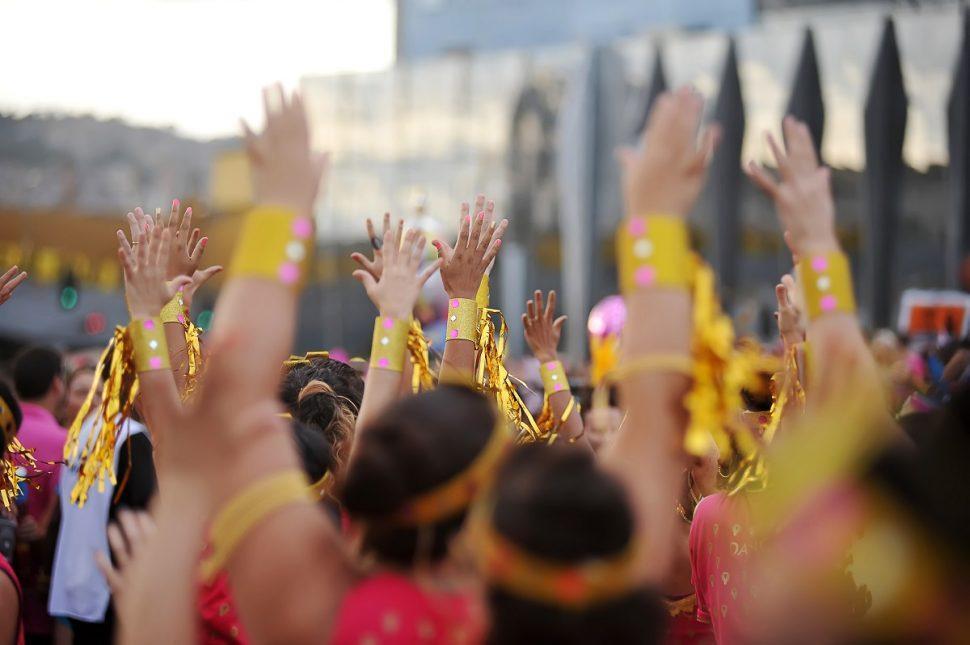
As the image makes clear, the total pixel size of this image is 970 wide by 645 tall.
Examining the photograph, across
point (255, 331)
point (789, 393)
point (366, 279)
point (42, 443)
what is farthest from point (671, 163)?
point (42, 443)

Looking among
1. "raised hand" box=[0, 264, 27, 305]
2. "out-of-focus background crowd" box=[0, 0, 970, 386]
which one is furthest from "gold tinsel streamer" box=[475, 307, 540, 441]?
"out-of-focus background crowd" box=[0, 0, 970, 386]

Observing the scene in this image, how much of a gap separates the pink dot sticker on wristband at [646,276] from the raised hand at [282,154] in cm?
56

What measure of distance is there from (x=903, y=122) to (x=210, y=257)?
14.7m

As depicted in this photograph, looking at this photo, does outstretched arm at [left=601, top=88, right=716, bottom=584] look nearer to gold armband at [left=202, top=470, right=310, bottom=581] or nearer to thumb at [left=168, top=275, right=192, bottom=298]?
gold armband at [left=202, top=470, right=310, bottom=581]

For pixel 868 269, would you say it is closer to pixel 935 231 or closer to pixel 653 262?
pixel 935 231

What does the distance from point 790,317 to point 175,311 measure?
182 centimetres

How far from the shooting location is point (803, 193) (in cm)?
194

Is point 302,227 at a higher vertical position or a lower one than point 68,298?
higher

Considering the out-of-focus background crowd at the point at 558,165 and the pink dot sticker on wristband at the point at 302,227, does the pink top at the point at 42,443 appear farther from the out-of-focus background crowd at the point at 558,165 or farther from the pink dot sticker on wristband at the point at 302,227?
the out-of-focus background crowd at the point at 558,165

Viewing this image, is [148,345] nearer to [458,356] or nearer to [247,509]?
[247,509]

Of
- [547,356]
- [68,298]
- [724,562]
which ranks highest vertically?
[547,356]

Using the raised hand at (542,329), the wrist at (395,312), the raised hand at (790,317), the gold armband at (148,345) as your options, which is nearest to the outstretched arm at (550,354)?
the raised hand at (542,329)

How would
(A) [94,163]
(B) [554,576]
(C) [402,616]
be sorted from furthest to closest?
1. (A) [94,163]
2. (C) [402,616]
3. (B) [554,576]

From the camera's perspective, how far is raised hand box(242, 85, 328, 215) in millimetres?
1887
